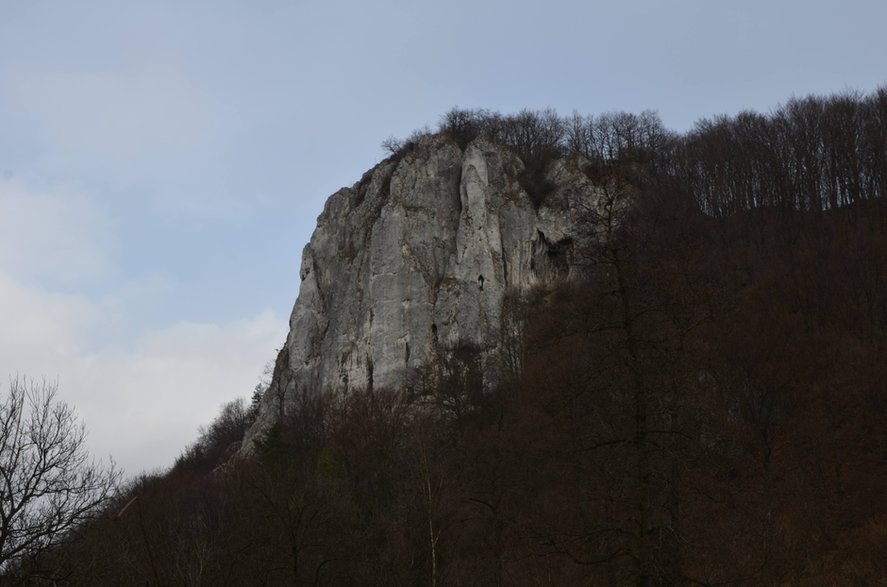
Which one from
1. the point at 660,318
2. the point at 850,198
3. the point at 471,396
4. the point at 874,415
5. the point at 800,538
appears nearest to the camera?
the point at 660,318

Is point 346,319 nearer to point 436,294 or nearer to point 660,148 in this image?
point 436,294

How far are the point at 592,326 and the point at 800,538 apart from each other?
642 inches

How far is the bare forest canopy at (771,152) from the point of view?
51.9m

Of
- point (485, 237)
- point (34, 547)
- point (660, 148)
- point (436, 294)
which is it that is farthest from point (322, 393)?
point (34, 547)

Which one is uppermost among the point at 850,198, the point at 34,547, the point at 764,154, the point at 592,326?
the point at 764,154

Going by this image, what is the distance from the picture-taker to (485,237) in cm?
5916

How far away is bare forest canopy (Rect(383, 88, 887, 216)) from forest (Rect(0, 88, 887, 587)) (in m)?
0.21

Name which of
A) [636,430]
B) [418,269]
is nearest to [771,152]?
[418,269]

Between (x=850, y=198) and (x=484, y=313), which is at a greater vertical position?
(x=850, y=198)

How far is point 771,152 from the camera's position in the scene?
56.6 meters

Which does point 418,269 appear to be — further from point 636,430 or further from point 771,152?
point 636,430

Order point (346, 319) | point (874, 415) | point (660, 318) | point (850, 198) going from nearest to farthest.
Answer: point (660, 318) → point (874, 415) → point (850, 198) → point (346, 319)

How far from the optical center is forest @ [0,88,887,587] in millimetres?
11359

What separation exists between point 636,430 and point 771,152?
51301 millimetres
